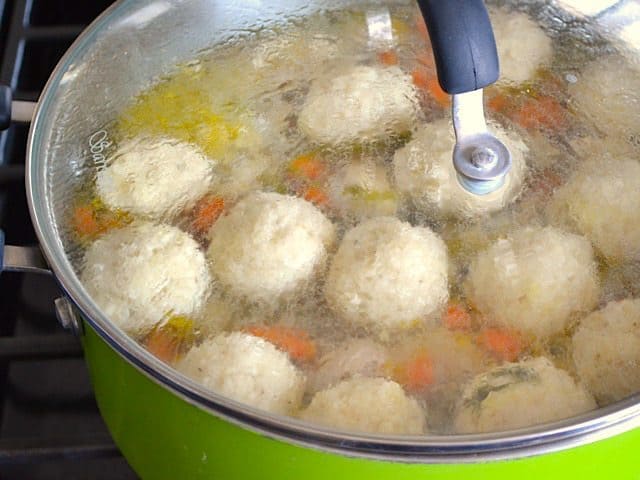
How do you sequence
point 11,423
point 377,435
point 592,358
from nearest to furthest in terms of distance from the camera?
point 377,435 → point 592,358 → point 11,423

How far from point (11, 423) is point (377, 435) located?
2.46ft

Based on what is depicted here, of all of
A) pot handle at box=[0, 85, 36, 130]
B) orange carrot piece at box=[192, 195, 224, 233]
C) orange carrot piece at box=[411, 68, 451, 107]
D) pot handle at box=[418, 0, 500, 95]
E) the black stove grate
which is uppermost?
pot handle at box=[418, 0, 500, 95]

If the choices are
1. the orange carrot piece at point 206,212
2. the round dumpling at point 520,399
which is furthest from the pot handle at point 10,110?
the round dumpling at point 520,399

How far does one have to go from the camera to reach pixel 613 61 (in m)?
0.89

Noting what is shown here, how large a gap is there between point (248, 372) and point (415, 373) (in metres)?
0.15

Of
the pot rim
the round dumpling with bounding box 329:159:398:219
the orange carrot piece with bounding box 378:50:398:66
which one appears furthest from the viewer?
the orange carrot piece with bounding box 378:50:398:66

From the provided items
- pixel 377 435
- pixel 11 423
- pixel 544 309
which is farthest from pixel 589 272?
pixel 11 423

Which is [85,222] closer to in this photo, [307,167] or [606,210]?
[307,167]

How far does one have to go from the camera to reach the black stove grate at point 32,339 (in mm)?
1031

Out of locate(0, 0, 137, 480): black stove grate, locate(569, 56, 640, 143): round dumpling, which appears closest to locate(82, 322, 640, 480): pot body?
locate(0, 0, 137, 480): black stove grate

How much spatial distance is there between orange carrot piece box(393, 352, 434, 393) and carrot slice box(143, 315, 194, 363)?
201mm

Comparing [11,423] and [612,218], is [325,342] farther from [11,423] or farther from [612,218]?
[11,423]

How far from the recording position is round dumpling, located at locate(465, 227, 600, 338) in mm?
732

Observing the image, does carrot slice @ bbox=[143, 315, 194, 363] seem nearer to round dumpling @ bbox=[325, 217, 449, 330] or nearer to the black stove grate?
round dumpling @ bbox=[325, 217, 449, 330]
